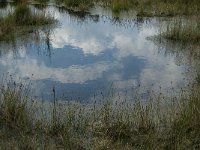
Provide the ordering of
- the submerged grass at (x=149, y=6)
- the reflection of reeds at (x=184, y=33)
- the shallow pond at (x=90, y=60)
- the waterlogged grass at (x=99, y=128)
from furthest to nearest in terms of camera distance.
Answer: the submerged grass at (x=149, y=6) → the reflection of reeds at (x=184, y=33) → the shallow pond at (x=90, y=60) → the waterlogged grass at (x=99, y=128)

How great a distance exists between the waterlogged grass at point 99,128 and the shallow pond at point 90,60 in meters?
1.02

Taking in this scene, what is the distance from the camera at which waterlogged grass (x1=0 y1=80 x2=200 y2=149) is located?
16.0ft

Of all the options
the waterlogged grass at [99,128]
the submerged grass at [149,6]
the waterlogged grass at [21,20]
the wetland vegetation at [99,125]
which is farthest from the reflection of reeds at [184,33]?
the waterlogged grass at [99,128]

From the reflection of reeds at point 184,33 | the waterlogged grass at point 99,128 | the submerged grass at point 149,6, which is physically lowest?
the waterlogged grass at point 99,128

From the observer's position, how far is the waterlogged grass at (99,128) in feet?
16.0

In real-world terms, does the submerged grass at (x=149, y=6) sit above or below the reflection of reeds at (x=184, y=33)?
above

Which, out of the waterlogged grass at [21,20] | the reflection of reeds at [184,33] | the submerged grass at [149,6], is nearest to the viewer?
the reflection of reeds at [184,33]

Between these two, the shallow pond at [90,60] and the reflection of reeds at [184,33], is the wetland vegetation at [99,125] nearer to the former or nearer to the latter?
the shallow pond at [90,60]

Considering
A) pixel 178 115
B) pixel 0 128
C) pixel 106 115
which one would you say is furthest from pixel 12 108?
pixel 178 115

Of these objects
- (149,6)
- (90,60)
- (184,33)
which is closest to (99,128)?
(90,60)

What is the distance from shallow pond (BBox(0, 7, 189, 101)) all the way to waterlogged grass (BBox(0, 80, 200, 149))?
1019 millimetres

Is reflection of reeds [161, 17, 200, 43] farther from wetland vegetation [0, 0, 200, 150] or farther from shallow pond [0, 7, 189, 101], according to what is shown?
wetland vegetation [0, 0, 200, 150]

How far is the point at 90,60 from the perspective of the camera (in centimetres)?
905

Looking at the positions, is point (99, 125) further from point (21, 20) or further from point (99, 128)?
point (21, 20)
